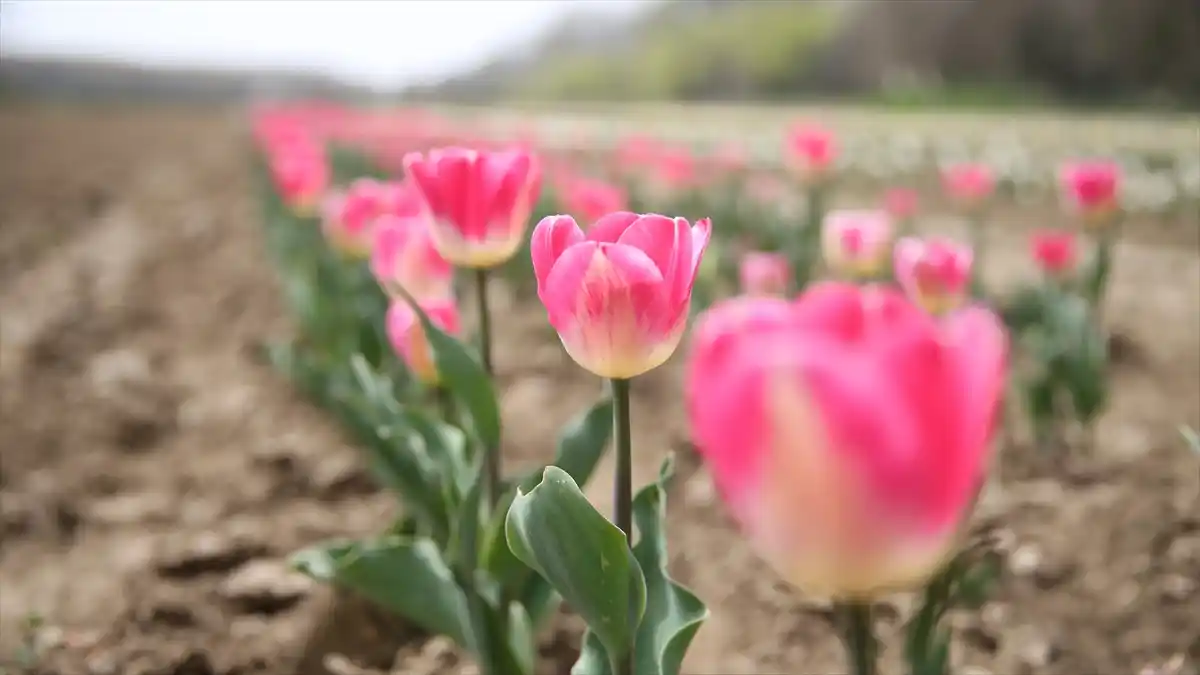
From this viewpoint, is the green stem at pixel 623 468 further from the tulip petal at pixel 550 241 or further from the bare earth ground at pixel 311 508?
the bare earth ground at pixel 311 508

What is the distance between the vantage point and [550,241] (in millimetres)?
707

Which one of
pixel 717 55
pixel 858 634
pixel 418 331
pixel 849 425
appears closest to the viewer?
pixel 849 425

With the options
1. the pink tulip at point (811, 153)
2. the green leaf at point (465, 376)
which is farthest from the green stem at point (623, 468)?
the pink tulip at point (811, 153)

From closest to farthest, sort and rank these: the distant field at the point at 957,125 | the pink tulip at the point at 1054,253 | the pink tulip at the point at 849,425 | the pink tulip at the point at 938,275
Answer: the pink tulip at the point at 849,425
the pink tulip at the point at 938,275
the pink tulip at the point at 1054,253
the distant field at the point at 957,125

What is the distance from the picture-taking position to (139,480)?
2.06m

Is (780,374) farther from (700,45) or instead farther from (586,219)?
(700,45)

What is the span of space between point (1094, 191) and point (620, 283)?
5.88 feet

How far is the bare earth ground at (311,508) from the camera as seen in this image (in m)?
1.30

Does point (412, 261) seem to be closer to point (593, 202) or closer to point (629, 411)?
point (629, 411)

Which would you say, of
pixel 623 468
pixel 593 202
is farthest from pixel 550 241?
pixel 593 202

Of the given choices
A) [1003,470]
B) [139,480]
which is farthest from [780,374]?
[139,480]

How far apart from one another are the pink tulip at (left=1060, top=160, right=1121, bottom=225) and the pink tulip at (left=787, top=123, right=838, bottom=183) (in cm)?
100

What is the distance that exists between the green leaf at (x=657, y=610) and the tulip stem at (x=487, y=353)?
0.26m

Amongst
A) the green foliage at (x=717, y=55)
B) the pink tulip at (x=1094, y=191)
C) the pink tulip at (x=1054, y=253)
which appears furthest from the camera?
the green foliage at (x=717, y=55)
